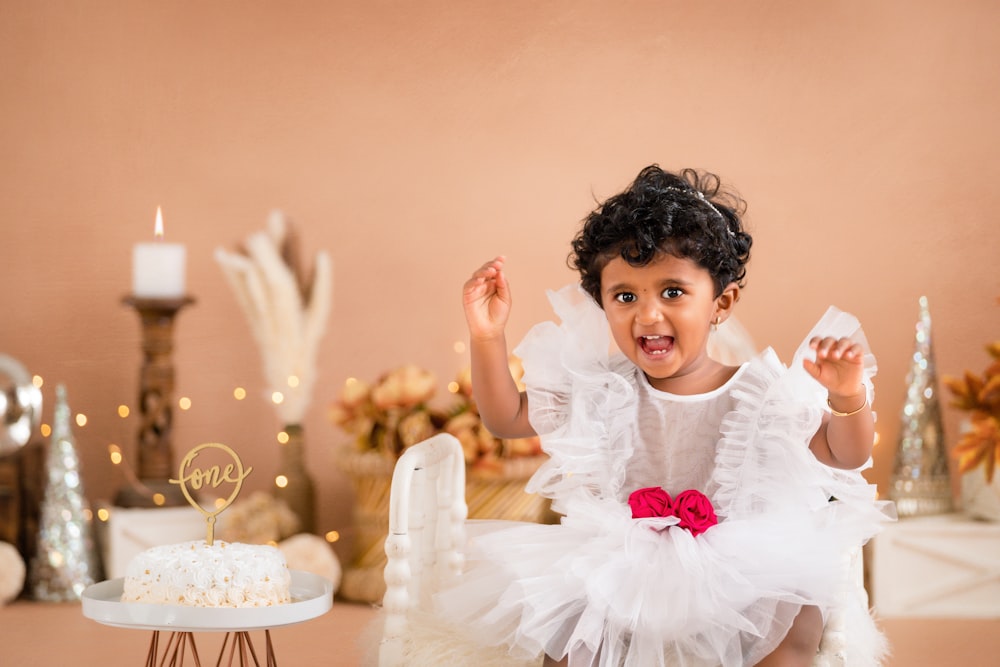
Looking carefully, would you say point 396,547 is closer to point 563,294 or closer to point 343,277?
point 563,294

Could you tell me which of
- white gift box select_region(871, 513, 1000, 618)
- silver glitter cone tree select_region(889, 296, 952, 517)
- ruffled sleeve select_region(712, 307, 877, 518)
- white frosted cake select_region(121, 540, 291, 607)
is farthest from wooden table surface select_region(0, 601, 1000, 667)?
ruffled sleeve select_region(712, 307, 877, 518)

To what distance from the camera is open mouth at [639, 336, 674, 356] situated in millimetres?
1681

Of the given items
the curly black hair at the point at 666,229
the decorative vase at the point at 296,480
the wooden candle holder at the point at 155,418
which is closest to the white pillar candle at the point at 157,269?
the wooden candle holder at the point at 155,418

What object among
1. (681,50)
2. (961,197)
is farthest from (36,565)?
(961,197)

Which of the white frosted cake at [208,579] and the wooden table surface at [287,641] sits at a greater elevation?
the white frosted cake at [208,579]

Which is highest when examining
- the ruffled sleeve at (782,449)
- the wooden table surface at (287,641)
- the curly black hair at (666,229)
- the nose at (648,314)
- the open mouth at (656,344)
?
the curly black hair at (666,229)

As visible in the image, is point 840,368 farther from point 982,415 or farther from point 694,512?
point 982,415

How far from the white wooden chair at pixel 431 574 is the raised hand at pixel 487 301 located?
0.22 metres

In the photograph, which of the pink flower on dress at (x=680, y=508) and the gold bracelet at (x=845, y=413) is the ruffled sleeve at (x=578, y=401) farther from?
the gold bracelet at (x=845, y=413)

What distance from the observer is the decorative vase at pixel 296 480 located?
292cm

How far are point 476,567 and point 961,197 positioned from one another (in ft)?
6.33

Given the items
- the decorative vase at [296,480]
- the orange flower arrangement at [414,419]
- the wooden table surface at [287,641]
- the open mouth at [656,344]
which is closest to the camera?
the open mouth at [656,344]

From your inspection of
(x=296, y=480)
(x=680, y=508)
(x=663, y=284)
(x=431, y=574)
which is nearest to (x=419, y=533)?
(x=431, y=574)

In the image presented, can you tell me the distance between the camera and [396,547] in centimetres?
162
